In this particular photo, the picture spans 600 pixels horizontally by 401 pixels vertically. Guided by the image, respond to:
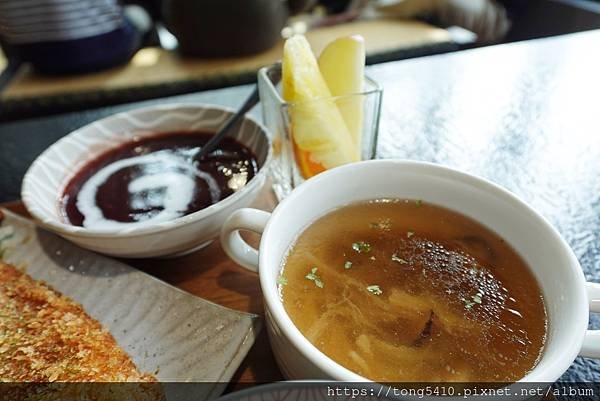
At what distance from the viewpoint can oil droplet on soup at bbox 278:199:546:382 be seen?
59 cm

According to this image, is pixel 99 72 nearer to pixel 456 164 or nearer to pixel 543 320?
pixel 456 164

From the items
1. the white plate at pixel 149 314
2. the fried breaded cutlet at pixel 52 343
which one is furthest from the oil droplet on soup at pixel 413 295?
the fried breaded cutlet at pixel 52 343

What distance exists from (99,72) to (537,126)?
→ 234 cm

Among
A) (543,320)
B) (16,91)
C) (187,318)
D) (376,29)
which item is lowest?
(16,91)

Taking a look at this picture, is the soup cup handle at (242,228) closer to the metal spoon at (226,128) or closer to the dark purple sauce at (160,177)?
the dark purple sauce at (160,177)

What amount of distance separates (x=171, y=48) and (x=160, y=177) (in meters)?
2.20

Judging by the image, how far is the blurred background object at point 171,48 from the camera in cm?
244

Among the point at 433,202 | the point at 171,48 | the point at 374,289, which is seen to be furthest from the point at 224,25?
the point at 374,289

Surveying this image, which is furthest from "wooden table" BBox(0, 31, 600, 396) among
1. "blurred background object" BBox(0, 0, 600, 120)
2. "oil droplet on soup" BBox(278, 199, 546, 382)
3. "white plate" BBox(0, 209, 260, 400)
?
"blurred background object" BBox(0, 0, 600, 120)

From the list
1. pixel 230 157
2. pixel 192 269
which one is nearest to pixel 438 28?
pixel 230 157

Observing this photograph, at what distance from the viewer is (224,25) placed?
8.21 feet

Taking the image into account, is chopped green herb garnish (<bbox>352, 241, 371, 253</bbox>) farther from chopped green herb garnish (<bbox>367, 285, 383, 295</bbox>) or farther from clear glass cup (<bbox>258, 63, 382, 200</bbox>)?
clear glass cup (<bbox>258, 63, 382, 200</bbox>)

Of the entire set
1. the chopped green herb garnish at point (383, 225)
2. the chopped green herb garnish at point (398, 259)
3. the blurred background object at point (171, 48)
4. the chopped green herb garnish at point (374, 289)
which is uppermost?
the chopped green herb garnish at point (383, 225)

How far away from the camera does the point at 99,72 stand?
269 cm
